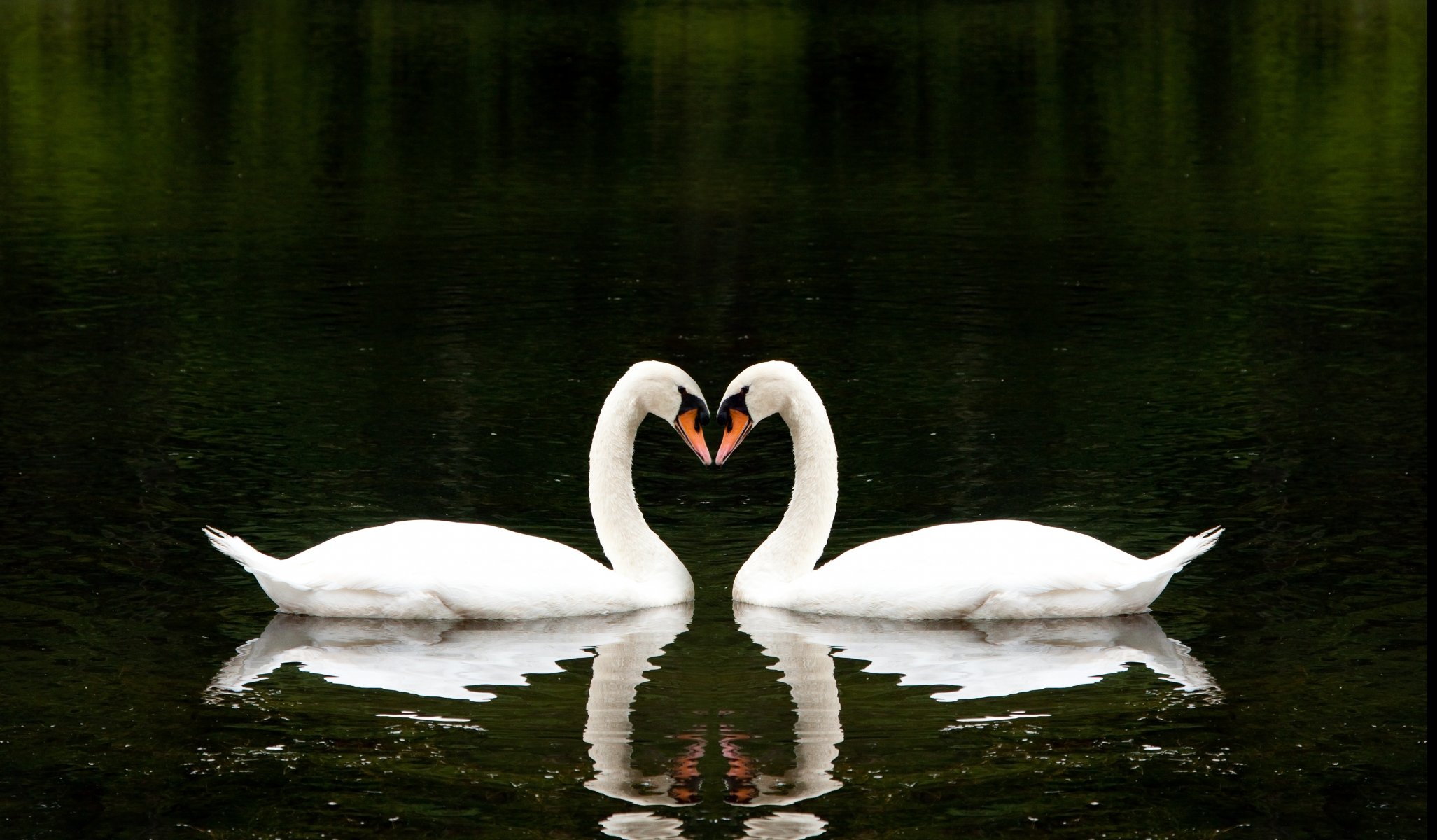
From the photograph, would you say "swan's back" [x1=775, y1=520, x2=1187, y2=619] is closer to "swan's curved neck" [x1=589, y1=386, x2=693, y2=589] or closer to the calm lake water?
the calm lake water

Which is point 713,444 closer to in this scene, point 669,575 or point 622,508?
point 622,508

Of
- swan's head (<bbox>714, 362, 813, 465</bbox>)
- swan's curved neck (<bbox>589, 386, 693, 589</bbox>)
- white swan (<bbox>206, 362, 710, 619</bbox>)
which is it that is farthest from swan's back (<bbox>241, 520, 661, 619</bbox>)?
swan's head (<bbox>714, 362, 813, 465</bbox>)

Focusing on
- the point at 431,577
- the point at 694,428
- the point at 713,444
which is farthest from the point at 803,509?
the point at 713,444

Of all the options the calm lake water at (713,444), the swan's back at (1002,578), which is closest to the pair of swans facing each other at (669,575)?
the swan's back at (1002,578)

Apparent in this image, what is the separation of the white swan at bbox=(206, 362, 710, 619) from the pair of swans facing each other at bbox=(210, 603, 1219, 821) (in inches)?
3.5

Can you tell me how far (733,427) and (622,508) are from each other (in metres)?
0.74

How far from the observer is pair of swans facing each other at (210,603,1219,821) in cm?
920

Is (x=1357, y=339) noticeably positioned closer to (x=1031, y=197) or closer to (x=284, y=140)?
(x=1031, y=197)

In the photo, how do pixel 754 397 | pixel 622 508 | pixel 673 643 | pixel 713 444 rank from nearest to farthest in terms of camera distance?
pixel 673 643 → pixel 622 508 → pixel 754 397 → pixel 713 444

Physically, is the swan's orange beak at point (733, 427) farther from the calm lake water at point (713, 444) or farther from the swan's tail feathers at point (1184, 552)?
the swan's tail feathers at point (1184, 552)

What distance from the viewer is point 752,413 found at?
1158 centimetres

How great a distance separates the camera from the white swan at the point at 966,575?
10.6 metres

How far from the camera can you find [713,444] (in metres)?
15.8

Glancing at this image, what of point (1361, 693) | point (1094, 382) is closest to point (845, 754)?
point (1361, 693)
